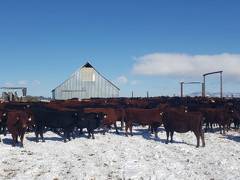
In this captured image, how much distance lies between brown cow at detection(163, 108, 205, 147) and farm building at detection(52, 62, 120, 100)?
3237 centimetres

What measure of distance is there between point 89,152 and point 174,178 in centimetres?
405

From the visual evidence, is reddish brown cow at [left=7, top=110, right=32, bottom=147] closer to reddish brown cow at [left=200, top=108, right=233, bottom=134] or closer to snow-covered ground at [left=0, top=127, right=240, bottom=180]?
snow-covered ground at [left=0, top=127, right=240, bottom=180]

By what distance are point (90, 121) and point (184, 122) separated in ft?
12.3

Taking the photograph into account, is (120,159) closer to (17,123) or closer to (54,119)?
(17,123)

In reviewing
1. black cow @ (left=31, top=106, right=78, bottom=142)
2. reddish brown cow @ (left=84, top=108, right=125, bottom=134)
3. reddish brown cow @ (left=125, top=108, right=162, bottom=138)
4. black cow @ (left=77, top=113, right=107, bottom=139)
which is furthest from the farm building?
black cow @ (left=31, top=106, right=78, bottom=142)

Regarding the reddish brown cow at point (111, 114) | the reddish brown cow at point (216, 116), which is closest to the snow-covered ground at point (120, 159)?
the reddish brown cow at point (111, 114)

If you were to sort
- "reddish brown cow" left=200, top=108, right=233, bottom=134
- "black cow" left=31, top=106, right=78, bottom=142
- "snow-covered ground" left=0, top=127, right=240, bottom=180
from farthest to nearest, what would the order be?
"reddish brown cow" left=200, top=108, right=233, bottom=134, "black cow" left=31, top=106, right=78, bottom=142, "snow-covered ground" left=0, top=127, right=240, bottom=180

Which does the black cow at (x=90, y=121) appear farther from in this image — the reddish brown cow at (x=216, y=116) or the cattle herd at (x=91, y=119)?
the reddish brown cow at (x=216, y=116)

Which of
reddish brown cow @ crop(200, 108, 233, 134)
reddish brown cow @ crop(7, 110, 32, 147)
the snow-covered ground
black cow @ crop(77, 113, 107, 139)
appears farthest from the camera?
reddish brown cow @ crop(200, 108, 233, 134)

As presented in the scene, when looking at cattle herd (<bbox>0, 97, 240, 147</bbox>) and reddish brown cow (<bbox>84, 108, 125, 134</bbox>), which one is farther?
reddish brown cow (<bbox>84, 108, 125, 134</bbox>)

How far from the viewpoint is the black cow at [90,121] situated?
1641cm

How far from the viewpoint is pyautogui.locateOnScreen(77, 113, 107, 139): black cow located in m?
16.4

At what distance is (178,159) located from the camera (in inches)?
464

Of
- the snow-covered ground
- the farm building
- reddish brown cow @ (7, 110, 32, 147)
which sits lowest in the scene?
the snow-covered ground
